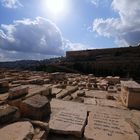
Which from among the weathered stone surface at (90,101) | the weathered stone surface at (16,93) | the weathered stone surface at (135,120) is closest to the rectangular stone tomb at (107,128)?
the weathered stone surface at (135,120)

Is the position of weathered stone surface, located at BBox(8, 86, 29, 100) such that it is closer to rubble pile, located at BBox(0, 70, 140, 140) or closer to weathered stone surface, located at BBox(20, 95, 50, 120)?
rubble pile, located at BBox(0, 70, 140, 140)

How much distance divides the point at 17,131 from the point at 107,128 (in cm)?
164

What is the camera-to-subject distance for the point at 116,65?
98.3 ft

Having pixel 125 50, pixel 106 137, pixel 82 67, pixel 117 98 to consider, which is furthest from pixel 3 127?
pixel 125 50

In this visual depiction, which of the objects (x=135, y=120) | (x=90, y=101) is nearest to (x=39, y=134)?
(x=135, y=120)

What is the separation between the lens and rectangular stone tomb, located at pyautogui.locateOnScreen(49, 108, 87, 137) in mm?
3061

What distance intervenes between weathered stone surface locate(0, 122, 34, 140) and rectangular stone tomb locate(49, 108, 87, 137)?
0.48 m

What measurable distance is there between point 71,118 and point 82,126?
0.42 meters

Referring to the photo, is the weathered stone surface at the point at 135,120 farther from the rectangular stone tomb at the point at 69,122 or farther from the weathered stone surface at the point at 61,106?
the weathered stone surface at the point at 61,106

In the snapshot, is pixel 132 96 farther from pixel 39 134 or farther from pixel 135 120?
pixel 39 134

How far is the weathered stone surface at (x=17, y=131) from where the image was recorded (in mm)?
2523

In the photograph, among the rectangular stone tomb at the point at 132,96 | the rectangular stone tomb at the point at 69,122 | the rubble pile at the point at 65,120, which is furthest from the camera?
the rectangular stone tomb at the point at 132,96

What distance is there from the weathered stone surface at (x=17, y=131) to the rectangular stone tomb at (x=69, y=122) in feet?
1.56

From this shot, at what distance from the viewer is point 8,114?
3.08 meters
